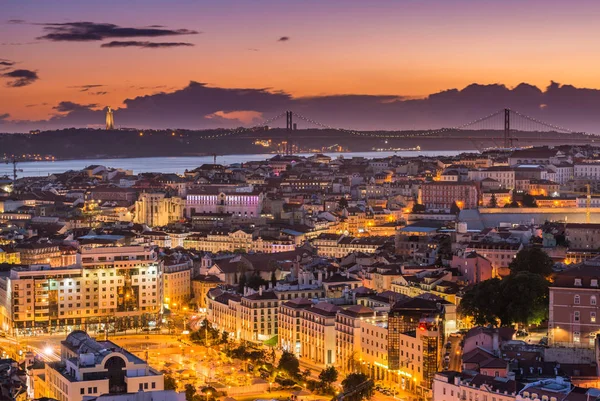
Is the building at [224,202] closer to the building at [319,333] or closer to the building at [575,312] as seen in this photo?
the building at [319,333]

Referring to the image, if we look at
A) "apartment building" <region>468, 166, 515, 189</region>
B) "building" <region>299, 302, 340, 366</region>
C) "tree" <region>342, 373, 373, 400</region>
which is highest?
"apartment building" <region>468, 166, 515, 189</region>

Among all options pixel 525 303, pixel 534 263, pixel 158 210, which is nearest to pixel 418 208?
pixel 158 210

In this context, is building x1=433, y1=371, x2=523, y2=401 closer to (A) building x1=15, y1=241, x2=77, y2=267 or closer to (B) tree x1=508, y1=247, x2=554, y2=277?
(B) tree x1=508, y1=247, x2=554, y2=277

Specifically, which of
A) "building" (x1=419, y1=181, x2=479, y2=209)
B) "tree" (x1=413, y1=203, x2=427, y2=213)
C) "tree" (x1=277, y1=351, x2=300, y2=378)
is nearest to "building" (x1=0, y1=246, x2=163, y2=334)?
"tree" (x1=277, y1=351, x2=300, y2=378)

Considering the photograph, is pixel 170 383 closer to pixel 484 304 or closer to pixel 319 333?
pixel 319 333

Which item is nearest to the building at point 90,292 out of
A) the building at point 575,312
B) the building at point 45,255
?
the building at point 45,255

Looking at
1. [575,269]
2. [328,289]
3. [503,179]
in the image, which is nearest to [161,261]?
[328,289]
